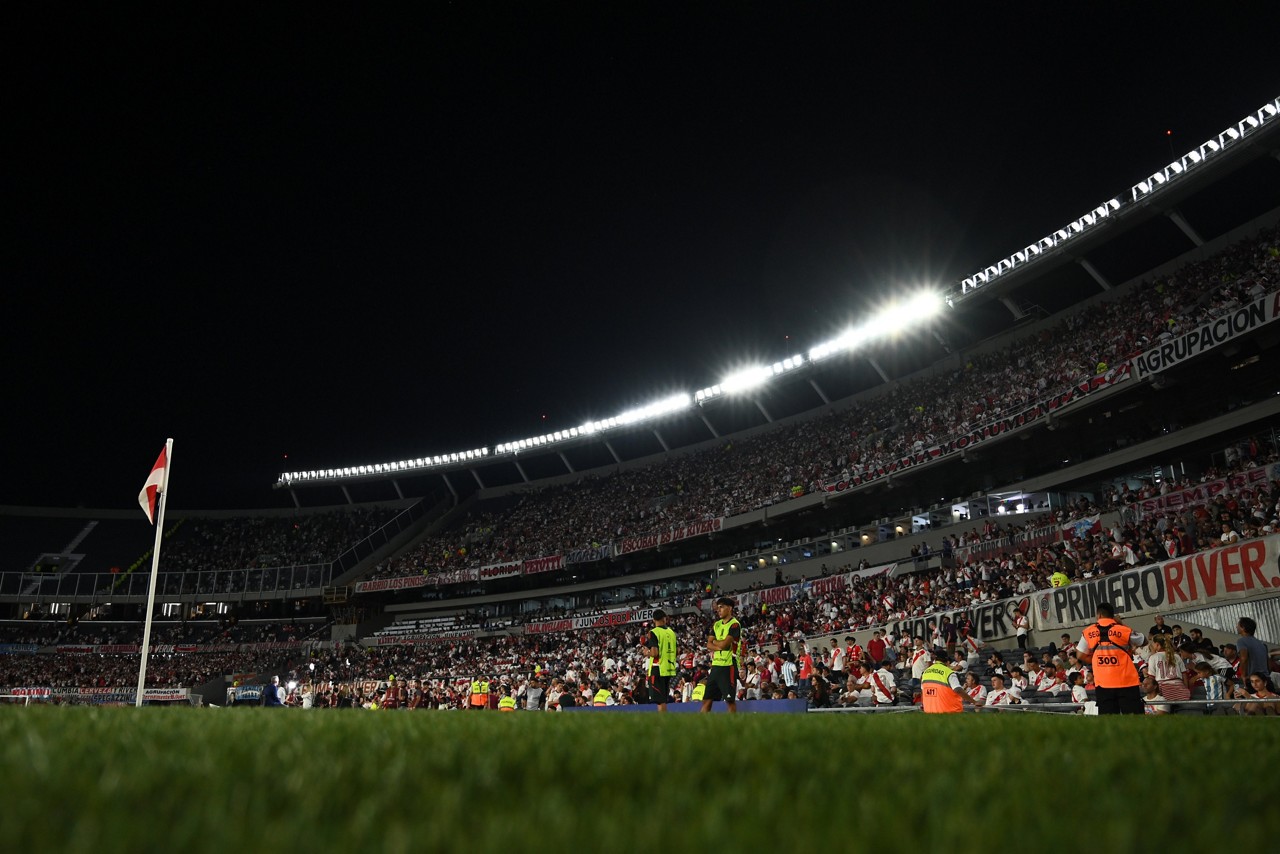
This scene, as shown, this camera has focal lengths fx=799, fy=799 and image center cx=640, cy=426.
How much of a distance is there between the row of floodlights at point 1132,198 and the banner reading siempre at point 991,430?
849 cm

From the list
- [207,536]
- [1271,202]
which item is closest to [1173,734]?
[1271,202]

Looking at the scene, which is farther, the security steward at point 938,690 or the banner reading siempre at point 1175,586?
the banner reading siempre at point 1175,586

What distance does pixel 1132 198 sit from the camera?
32719 millimetres

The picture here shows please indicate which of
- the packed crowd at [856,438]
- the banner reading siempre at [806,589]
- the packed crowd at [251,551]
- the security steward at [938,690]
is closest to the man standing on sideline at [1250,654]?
the security steward at [938,690]

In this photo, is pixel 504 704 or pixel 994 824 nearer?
pixel 994 824

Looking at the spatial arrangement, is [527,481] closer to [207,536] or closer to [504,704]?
[207,536]

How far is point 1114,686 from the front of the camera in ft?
33.5

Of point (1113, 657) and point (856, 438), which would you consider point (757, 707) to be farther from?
point (856, 438)

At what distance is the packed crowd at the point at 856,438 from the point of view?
3016 centimetres

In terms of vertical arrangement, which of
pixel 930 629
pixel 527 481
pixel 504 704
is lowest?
pixel 504 704

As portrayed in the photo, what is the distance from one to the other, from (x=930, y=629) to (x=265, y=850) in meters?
24.2

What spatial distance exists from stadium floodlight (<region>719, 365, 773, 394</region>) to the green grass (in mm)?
47281

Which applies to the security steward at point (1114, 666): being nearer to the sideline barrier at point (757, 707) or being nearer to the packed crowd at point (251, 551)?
the sideline barrier at point (757, 707)

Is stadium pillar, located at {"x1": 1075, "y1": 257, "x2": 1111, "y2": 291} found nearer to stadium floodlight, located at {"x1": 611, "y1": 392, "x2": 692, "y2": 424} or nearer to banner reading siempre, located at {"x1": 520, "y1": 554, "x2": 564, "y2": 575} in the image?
stadium floodlight, located at {"x1": 611, "y1": 392, "x2": 692, "y2": 424}
